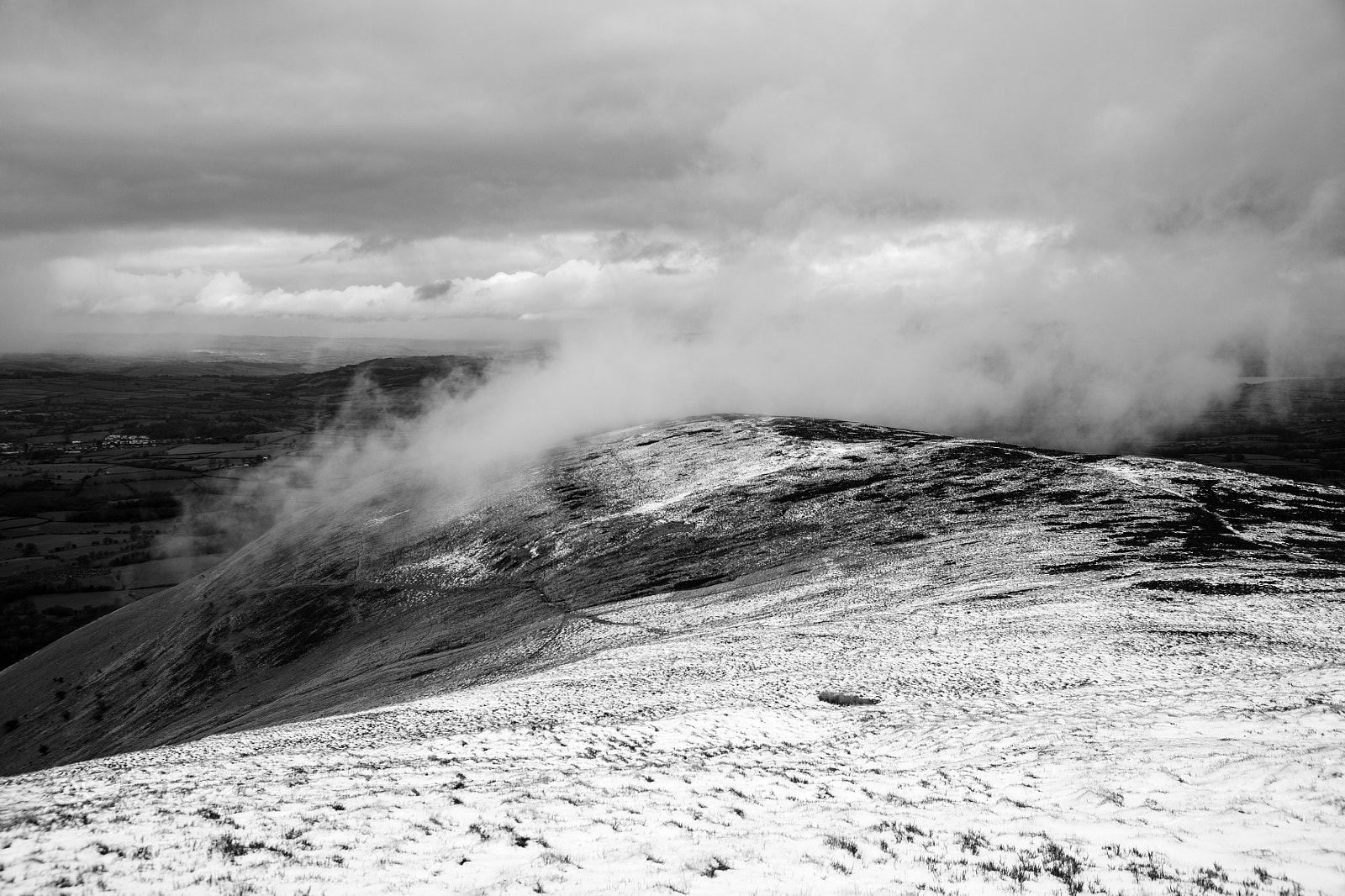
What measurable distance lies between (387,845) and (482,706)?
13.4m

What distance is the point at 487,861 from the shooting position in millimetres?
14070

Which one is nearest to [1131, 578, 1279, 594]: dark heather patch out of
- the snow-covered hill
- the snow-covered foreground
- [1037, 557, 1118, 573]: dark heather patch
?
the snow-covered hill

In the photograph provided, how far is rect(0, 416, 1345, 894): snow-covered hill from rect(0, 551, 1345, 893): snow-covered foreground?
12 centimetres

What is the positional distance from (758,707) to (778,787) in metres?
7.69

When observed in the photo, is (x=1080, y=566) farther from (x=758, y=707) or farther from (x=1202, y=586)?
(x=758, y=707)

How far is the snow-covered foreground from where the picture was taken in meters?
13.4

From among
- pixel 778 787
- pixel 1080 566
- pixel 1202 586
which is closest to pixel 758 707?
pixel 778 787

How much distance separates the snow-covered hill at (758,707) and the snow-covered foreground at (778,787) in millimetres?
119

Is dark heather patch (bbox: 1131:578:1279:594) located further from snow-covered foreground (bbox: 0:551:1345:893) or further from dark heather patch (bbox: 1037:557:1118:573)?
snow-covered foreground (bbox: 0:551:1345:893)

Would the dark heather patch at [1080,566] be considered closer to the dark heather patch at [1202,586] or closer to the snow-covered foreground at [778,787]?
the dark heather patch at [1202,586]

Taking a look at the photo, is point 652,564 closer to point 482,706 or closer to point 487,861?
point 482,706

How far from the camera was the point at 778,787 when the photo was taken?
18719mm

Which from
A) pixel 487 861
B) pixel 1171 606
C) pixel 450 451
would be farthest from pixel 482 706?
pixel 450 451

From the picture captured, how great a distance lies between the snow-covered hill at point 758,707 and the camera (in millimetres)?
14047
